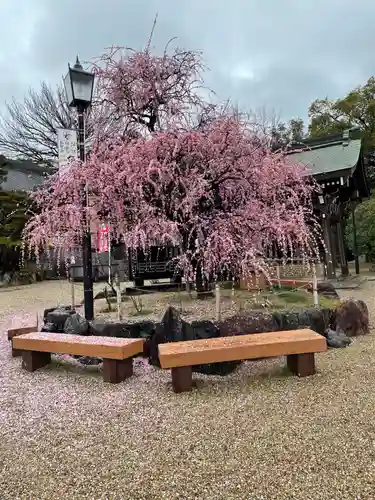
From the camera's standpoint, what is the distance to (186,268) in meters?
5.27

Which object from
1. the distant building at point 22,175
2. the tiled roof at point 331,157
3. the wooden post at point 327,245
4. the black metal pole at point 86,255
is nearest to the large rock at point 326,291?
the black metal pole at point 86,255

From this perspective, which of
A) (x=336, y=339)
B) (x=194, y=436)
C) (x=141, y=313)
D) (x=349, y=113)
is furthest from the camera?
(x=349, y=113)

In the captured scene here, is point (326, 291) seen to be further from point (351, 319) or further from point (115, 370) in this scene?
point (115, 370)

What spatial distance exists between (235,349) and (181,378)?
51 centimetres

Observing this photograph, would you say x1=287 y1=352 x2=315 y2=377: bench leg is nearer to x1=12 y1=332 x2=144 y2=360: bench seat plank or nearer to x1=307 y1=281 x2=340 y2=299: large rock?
x1=12 y1=332 x2=144 y2=360: bench seat plank

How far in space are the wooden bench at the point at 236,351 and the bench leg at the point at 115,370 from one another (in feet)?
1.66

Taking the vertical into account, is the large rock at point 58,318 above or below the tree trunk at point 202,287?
below

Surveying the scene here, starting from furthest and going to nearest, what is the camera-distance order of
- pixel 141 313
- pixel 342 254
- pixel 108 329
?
pixel 342 254
pixel 141 313
pixel 108 329

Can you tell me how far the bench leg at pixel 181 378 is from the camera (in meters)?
3.31

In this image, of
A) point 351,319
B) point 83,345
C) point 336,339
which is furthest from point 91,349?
point 351,319

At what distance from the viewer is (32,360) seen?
4.15 meters

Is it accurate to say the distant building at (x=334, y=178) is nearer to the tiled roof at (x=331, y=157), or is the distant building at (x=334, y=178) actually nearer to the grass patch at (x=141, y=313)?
the tiled roof at (x=331, y=157)

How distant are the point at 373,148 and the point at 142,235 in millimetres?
20106

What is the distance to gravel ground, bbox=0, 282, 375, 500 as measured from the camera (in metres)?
1.99
